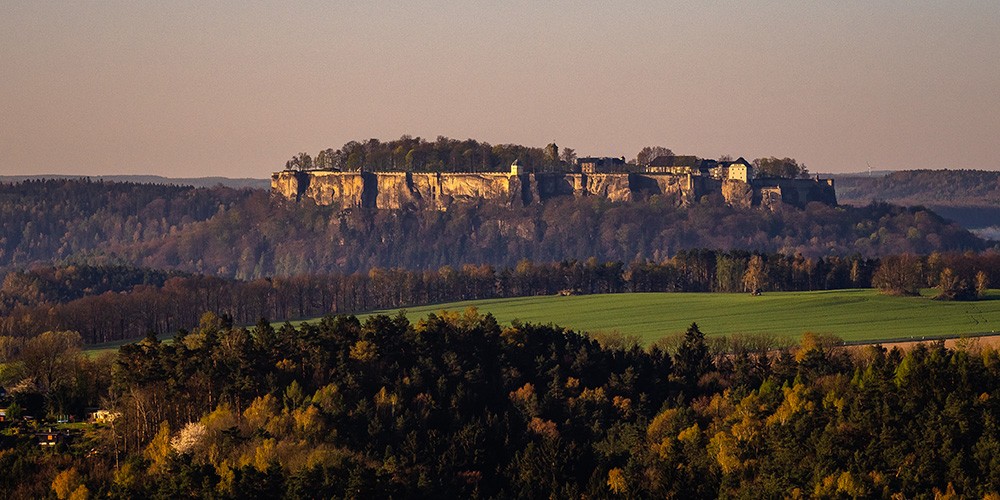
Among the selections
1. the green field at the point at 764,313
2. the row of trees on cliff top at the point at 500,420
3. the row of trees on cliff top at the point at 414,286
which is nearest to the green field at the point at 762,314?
the green field at the point at 764,313

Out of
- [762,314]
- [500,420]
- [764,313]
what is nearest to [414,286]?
[764,313]

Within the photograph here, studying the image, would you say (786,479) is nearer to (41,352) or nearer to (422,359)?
(422,359)

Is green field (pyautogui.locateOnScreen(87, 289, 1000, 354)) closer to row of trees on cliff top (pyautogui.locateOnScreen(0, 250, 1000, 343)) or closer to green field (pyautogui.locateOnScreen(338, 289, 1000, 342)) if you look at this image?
green field (pyautogui.locateOnScreen(338, 289, 1000, 342))

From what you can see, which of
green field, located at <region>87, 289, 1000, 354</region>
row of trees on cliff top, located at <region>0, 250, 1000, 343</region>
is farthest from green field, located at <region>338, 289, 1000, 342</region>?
row of trees on cliff top, located at <region>0, 250, 1000, 343</region>

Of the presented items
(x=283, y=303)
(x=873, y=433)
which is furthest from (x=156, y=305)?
(x=873, y=433)

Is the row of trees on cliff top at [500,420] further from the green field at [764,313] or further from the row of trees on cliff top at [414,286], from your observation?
the row of trees on cliff top at [414,286]

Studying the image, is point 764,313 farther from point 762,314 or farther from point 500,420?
point 500,420
